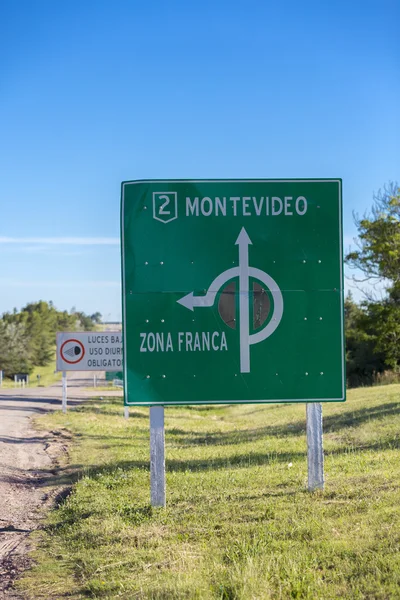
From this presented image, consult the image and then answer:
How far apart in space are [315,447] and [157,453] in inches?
62.9

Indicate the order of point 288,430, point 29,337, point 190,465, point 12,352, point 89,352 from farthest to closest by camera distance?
point 29,337, point 12,352, point 89,352, point 288,430, point 190,465

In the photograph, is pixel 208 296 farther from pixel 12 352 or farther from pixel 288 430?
pixel 12 352

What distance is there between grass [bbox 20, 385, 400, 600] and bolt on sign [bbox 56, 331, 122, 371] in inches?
404

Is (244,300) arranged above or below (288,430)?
above

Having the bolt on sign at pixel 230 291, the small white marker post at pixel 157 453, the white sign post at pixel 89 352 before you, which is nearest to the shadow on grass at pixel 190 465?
the small white marker post at pixel 157 453

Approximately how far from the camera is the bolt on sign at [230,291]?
705cm

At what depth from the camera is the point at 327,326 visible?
7.18m

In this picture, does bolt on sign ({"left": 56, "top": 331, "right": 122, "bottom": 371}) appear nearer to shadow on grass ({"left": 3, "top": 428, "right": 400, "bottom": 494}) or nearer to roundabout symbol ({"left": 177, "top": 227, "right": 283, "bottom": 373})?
shadow on grass ({"left": 3, "top": 428, "right": 400, "bottom": 494})

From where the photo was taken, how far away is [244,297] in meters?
7.05

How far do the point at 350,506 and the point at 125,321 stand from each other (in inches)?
109

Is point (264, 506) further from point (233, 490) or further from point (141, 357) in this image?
point (141, 357)

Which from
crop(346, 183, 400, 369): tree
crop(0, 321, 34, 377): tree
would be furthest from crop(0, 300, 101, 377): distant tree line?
crop(346, 183, 400, 369): tree

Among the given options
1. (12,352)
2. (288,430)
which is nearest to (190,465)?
(288,430)

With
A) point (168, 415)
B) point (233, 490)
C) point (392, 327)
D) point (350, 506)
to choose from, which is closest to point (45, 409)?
point (168, 415)
